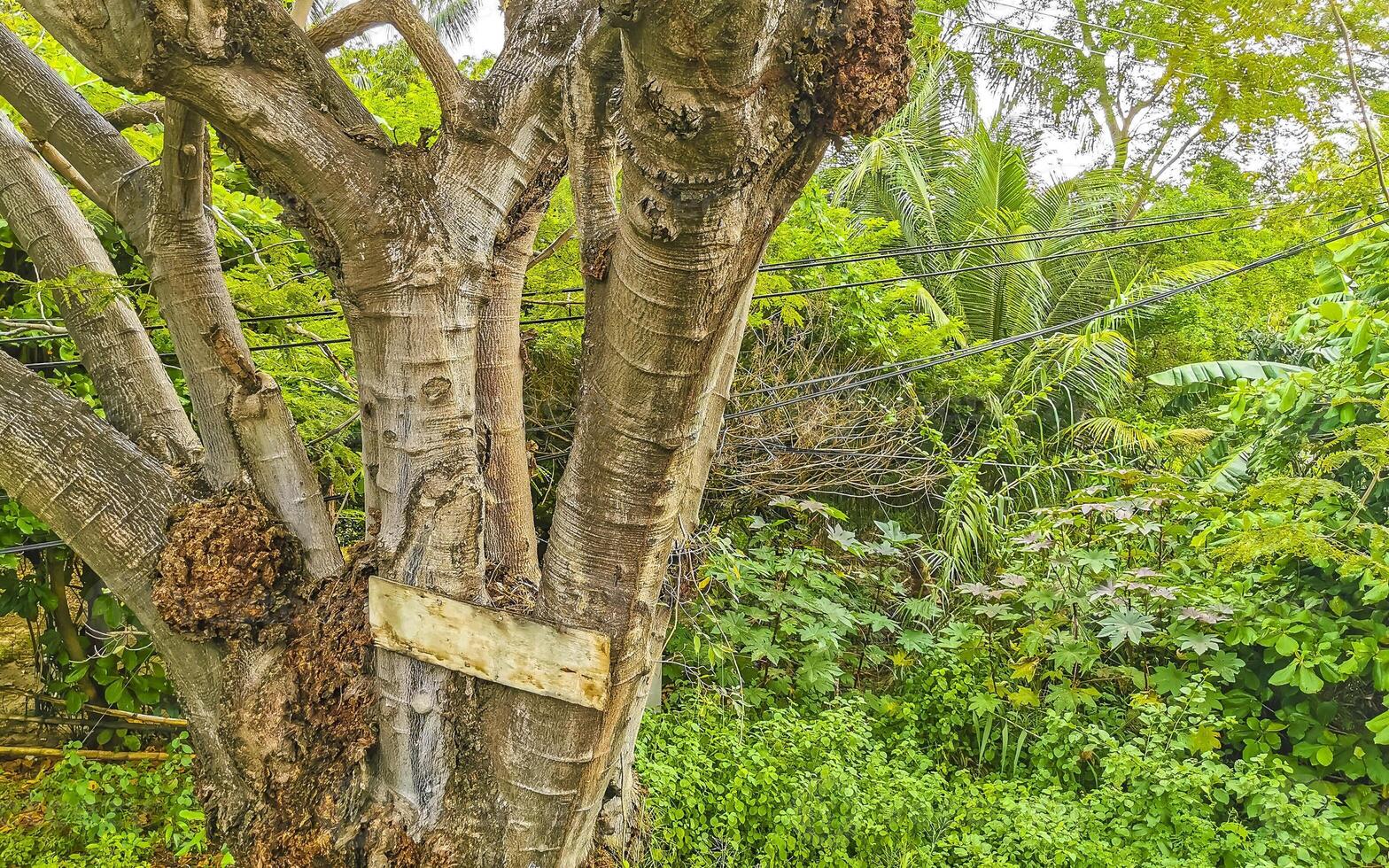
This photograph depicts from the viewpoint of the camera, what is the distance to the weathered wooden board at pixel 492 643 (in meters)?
1.56

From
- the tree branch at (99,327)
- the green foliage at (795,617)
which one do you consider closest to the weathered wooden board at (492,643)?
the tree branch at (99,327)

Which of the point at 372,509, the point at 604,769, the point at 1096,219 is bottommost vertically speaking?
the point at 604,769

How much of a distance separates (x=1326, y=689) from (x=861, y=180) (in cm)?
668

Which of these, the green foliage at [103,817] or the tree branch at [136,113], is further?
the green foliage at [103,817]

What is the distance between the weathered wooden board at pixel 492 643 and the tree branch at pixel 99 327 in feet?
2.56

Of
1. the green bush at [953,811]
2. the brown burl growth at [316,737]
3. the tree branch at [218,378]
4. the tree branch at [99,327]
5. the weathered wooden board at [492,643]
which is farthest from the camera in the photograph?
the green bush at [953,811]

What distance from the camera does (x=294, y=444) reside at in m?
2.03

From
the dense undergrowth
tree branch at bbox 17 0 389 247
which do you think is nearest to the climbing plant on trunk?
tree branch at bbox 17 0 389 247

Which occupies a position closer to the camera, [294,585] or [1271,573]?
[294,585]

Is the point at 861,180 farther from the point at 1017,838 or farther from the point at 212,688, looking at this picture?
the point at 212,688

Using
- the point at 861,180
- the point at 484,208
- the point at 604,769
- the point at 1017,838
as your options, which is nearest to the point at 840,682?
the point at 1017,838

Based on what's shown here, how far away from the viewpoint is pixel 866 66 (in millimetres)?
1139

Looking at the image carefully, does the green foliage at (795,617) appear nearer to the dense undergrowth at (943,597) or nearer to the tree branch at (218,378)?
the dense undergrowth at (943,597)

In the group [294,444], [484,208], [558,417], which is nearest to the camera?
[484,208]
